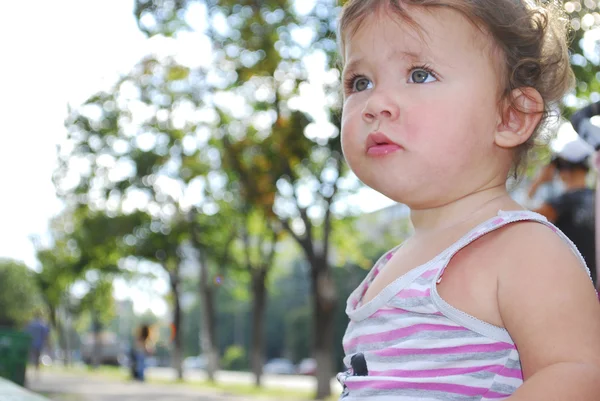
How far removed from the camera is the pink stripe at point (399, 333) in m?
1.60

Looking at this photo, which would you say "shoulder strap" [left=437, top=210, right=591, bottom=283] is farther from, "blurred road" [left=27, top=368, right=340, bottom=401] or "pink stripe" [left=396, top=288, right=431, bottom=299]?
"blurred road" [left=27, top=368, right=340, bottom=401]

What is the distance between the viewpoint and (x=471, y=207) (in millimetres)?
1737

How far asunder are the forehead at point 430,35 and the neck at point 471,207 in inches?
11.0

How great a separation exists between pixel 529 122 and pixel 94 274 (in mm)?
54184

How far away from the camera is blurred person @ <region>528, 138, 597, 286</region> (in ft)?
14.8

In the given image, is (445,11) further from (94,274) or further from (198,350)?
(198,350)

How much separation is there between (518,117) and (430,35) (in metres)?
0.25

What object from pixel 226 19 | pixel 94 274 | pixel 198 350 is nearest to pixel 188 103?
pixel 226 19

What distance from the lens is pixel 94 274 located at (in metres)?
54.1

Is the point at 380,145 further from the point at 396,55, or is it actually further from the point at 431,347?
the point at 431,347

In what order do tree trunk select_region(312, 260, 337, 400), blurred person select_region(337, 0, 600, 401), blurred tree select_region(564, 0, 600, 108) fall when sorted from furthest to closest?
tree trunk select_region(312, 260, 337, 400) → blurred tree select_region(564, 0, 600, 108) → blurred person select_region(337, 0, 600, 401)

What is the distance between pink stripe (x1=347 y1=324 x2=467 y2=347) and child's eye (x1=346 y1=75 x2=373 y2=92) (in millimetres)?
501

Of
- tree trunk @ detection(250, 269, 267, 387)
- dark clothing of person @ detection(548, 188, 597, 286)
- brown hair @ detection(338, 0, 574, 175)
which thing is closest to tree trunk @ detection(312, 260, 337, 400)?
tree trunk @ detection(250, 269, 267, 387)

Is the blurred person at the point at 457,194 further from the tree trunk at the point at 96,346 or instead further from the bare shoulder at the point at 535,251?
the tree trunk at the point at 96,346
